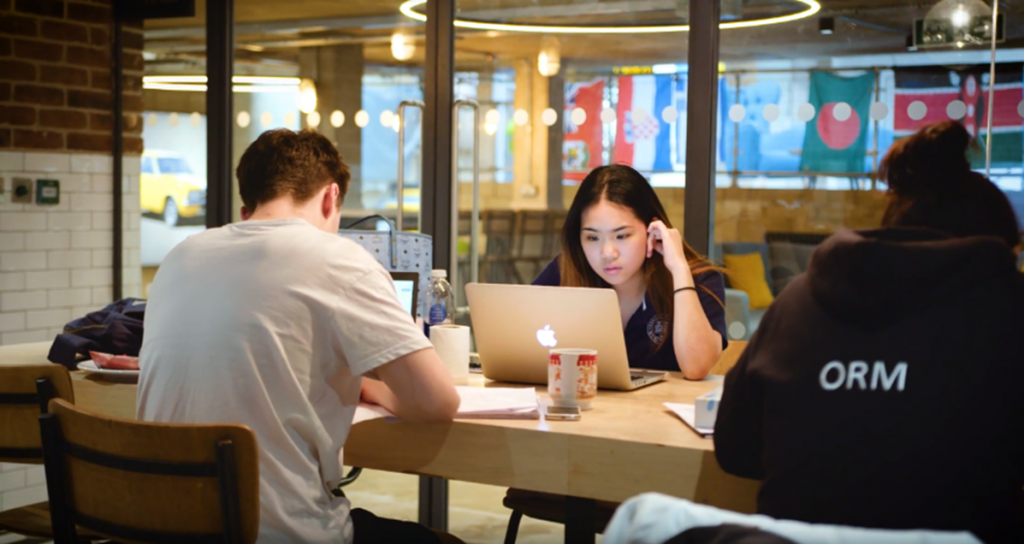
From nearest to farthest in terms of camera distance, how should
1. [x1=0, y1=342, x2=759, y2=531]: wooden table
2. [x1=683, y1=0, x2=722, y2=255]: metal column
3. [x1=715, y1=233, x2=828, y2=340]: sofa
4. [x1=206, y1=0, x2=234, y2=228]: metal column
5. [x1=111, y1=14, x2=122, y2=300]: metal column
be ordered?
[x1=0, y1=342, x2=759, y2=531]: wooden table → [x1=683, y1=0, x2=722, y2=255]: metal column → [x1=715, y1=233, x2=828, y2=340]: sofa → [x1=206, y1=0, x2=234, y2=228]: metal column → [x1=111, y1=14, x2=122, y2=300]: metal column

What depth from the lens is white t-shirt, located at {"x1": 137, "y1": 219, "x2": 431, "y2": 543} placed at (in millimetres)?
1702

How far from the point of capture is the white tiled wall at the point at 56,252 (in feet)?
13.2

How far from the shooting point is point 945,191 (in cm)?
146

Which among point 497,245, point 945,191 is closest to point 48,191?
point 497,245

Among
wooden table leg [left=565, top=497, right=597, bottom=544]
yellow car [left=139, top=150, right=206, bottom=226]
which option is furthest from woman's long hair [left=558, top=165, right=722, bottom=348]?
yellow car [left=139, top=150, right=206, bottom=226]

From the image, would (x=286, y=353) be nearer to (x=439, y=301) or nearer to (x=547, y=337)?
(x=547, y=337)

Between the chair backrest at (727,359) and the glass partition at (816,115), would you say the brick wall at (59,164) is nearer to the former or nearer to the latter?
the glass partition at (816,115)

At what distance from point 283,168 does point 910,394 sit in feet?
3.95

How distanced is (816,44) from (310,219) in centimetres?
230

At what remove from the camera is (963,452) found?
1.33 meters

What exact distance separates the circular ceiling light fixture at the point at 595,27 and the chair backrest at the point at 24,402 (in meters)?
→ 2.26

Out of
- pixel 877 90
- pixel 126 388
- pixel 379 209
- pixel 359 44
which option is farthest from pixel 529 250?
pixel 126 388

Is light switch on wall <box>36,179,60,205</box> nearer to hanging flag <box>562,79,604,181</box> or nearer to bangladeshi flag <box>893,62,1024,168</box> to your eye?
hanging flag <box>562,79,604,181</box>

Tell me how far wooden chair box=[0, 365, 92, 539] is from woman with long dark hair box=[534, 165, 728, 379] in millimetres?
1363
